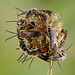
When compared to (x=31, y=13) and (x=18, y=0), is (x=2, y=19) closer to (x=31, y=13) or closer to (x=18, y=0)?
(x=18, y=0)

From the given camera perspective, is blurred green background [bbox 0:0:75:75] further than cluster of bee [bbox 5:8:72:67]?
Yes

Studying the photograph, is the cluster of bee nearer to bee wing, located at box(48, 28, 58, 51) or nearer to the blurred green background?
bee wing, located at box(48, 28, 58, 51)

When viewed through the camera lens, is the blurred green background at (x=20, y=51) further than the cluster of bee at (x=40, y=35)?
Yes

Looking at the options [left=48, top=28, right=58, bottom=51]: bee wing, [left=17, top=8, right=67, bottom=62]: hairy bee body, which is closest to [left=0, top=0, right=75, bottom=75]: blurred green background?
[left=17, top=8, right=67, bottom=62]: hairy bee body

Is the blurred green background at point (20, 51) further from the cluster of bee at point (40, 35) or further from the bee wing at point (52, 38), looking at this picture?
the bee wing at point (52, 38)

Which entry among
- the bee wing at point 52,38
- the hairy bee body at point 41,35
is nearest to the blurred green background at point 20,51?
the hairy bee body at point 41,35

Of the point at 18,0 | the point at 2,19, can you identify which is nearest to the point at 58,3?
the point at 18,0

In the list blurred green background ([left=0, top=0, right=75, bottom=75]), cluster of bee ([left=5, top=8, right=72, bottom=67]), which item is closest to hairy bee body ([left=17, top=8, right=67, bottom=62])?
cluster of bee ([left=5, top=8, right=72, bottom=67])
